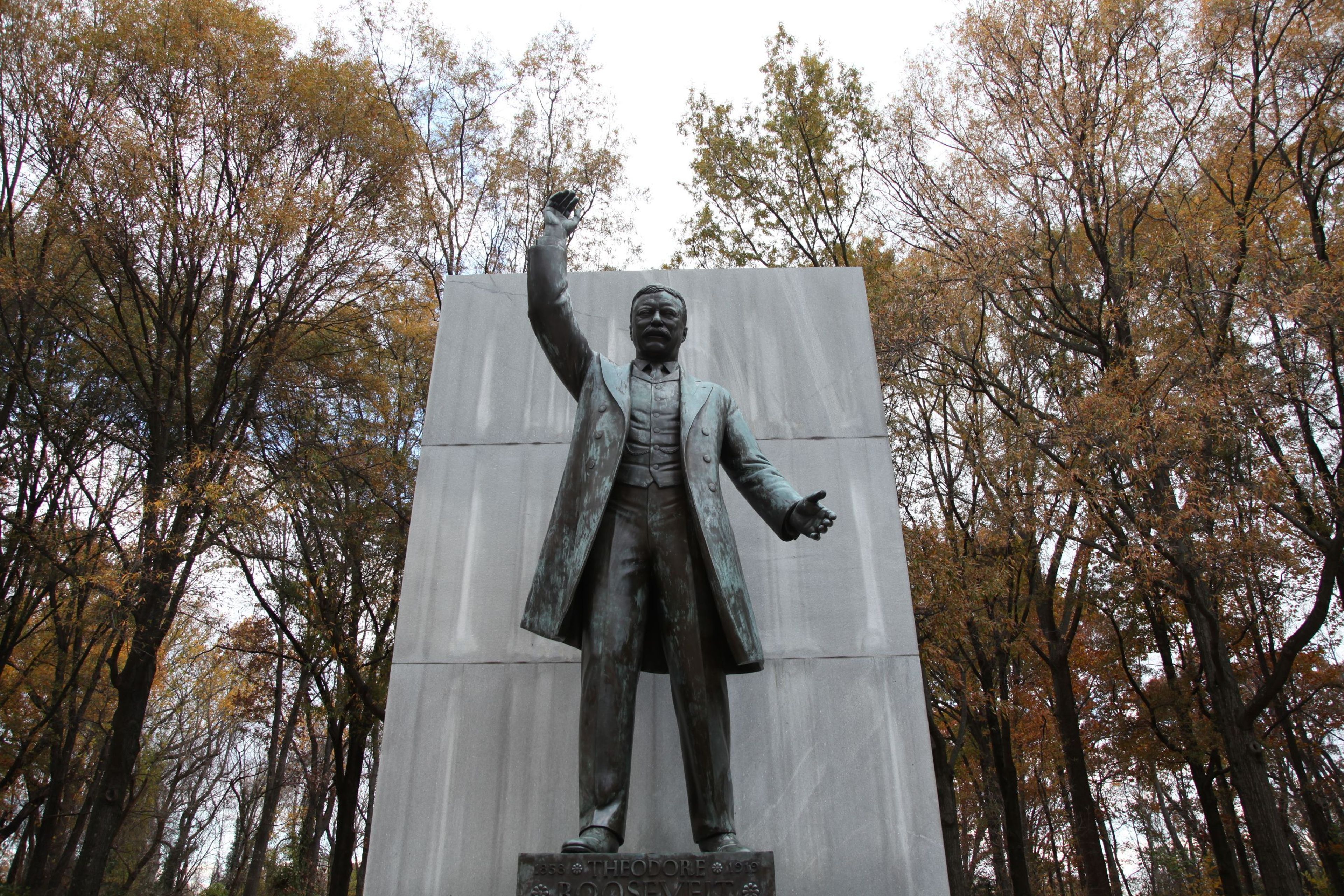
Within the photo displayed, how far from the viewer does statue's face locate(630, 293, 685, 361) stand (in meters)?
4.41

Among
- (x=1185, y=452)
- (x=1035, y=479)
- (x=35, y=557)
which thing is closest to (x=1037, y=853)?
(x=1035, y=479)

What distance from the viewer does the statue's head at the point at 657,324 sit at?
14.5 feet

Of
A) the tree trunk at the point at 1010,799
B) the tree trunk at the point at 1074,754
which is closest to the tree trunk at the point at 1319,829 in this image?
the tree trunk at the point at 1074,754

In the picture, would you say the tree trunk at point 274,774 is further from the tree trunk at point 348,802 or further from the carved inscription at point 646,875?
the carved inscription at point 646,875

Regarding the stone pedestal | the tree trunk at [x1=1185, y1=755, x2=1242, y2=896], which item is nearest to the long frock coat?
the stone pedestal

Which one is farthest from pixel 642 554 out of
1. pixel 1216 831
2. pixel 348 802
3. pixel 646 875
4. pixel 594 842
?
pixel 1216 831

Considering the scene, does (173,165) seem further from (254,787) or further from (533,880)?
(254,787)

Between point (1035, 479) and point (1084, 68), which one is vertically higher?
point (1084, 68)

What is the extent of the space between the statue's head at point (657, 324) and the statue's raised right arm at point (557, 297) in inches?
10.5

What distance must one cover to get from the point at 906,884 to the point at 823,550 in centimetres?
178

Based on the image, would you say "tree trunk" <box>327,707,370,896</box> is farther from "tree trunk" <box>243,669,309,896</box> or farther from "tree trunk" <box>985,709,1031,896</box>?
"tree trunk" <box>985,709,1031,896</box>

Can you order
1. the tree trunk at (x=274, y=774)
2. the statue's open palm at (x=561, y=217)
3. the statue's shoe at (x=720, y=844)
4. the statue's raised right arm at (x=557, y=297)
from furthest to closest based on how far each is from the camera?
the tree trunk at (x=274, y=774) < the statue's open palm at (x=561, y=217) < the statue's raised right arm at (x=557, y=297) < the statue's shoe at (x=720, y=844)

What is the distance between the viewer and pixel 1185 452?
11562 millimetres

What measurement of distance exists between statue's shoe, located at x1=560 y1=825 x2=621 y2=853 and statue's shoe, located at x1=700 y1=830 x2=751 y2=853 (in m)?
0.34
